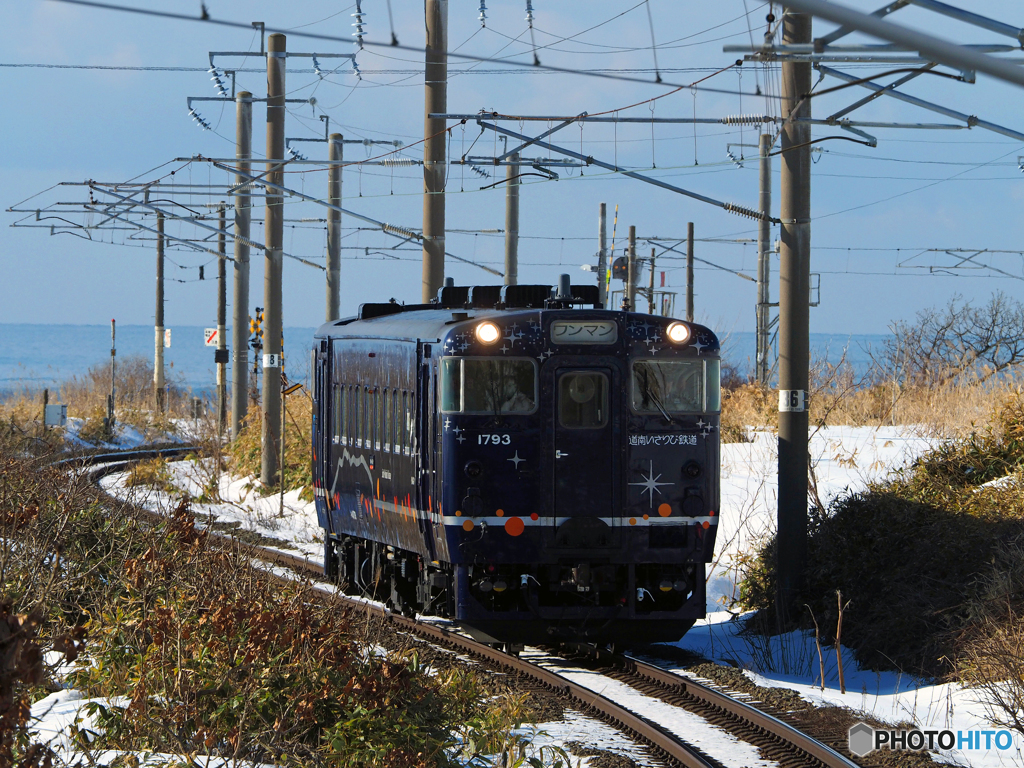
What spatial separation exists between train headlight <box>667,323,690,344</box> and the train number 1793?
1795 millimetres

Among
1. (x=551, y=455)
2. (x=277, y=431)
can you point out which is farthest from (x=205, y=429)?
(x=551, y=455)

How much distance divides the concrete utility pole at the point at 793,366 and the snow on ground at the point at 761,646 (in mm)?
802

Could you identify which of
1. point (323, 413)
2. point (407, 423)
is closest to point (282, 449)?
point (323, 413)

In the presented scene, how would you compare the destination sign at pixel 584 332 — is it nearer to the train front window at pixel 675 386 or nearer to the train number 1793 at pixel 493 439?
the train front window at pixel 675 386

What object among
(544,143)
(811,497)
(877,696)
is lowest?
(877,696)

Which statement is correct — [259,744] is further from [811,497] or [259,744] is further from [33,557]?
[811,497]

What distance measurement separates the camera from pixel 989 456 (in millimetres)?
15492

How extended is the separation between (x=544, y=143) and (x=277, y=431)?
1159cm

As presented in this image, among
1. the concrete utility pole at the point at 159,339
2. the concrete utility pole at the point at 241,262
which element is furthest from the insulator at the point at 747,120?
the concrete utility pole at the point at 159,339

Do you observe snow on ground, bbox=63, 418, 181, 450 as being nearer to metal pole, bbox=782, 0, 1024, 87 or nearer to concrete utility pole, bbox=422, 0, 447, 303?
concrete utility pole, bbox=422, 0, 447, 303

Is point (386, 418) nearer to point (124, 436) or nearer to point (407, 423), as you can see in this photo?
point (407, 423)

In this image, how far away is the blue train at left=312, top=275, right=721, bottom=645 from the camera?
11984 millimetres

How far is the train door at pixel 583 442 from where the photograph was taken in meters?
12.1

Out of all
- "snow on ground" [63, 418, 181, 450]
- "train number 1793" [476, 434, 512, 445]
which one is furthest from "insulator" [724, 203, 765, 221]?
"snow on ground" [63, 418, 181, 450]
